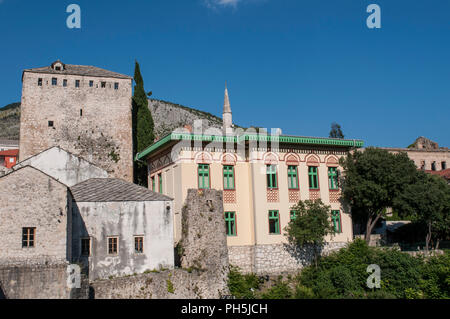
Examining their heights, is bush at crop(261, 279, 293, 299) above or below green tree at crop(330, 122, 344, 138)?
below

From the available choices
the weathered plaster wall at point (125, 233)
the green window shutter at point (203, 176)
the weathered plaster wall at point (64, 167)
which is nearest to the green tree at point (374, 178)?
the green window shutter at point (203, 176)

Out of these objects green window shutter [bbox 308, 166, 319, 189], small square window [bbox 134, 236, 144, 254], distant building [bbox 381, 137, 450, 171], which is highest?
distant building [bbox 381, 137, 450, 171]

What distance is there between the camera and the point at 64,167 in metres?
29.0

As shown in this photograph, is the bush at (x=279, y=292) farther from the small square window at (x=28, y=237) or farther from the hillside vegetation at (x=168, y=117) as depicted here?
the hillside vegetation at (x=168, y=117)

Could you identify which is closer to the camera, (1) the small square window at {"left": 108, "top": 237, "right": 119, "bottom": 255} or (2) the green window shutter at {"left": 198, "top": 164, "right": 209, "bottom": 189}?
(1) the small square window at {"left": 108, "top": 237, "right": 119, "bottom": 255}

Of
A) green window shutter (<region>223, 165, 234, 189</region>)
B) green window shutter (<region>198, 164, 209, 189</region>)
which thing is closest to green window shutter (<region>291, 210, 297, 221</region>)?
green window shutter (<region>223, 165, 234, 189</region>)

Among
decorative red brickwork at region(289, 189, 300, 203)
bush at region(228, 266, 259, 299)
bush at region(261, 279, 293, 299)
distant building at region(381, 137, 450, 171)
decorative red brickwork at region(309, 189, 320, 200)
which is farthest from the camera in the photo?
distant building at region(381, 137, 450, 171)

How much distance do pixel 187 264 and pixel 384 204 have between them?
45.0 ft

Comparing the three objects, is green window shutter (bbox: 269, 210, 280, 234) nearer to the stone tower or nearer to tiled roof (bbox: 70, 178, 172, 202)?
tiled roof (bbox: 70, 178, 172, 202)

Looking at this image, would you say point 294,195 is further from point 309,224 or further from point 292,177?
point 309,224

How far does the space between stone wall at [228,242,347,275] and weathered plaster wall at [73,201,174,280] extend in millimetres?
4488

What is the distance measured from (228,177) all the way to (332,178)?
24.0 ft

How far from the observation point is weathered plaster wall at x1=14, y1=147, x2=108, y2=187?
28.9 m

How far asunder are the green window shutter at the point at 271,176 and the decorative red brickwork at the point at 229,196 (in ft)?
7.42
